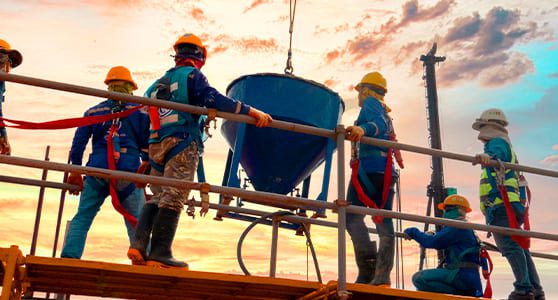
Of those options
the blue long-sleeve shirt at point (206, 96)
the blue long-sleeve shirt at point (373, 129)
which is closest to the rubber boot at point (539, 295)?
the blue long-sleeve shirt at point (373, 129)

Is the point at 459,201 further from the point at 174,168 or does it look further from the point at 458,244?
the point at 174,168

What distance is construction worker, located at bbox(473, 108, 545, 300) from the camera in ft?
21.4

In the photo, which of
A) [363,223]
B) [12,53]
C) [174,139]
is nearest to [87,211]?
[174,139]

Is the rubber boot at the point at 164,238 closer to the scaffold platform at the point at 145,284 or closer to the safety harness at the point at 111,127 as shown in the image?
the scaffold platform at the point at 145,284

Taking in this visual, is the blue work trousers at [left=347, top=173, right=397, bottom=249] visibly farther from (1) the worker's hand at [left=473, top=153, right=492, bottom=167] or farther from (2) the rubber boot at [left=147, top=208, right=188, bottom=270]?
(2) the rubber boot at [left=147, top=208, right=188, bottom=270]

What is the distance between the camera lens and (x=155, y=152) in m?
5.34

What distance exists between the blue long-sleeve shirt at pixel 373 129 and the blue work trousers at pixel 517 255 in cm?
150

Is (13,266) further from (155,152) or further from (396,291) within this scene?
(396,291)

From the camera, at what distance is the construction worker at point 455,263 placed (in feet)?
21.3

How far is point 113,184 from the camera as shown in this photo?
5785 mm

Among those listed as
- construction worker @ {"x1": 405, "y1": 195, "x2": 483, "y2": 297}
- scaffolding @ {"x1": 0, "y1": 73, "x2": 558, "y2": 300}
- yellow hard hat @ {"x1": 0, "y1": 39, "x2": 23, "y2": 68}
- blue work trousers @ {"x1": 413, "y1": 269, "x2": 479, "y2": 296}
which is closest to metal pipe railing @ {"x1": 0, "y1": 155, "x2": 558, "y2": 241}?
scaffolding @ {"x1": 0, "y1": 73, "x2": 558, "y2": 300}

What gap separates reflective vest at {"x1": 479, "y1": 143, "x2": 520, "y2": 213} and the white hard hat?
464 millimetres

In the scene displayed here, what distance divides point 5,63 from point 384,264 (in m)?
4.25

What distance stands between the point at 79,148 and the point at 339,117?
2.94 m
